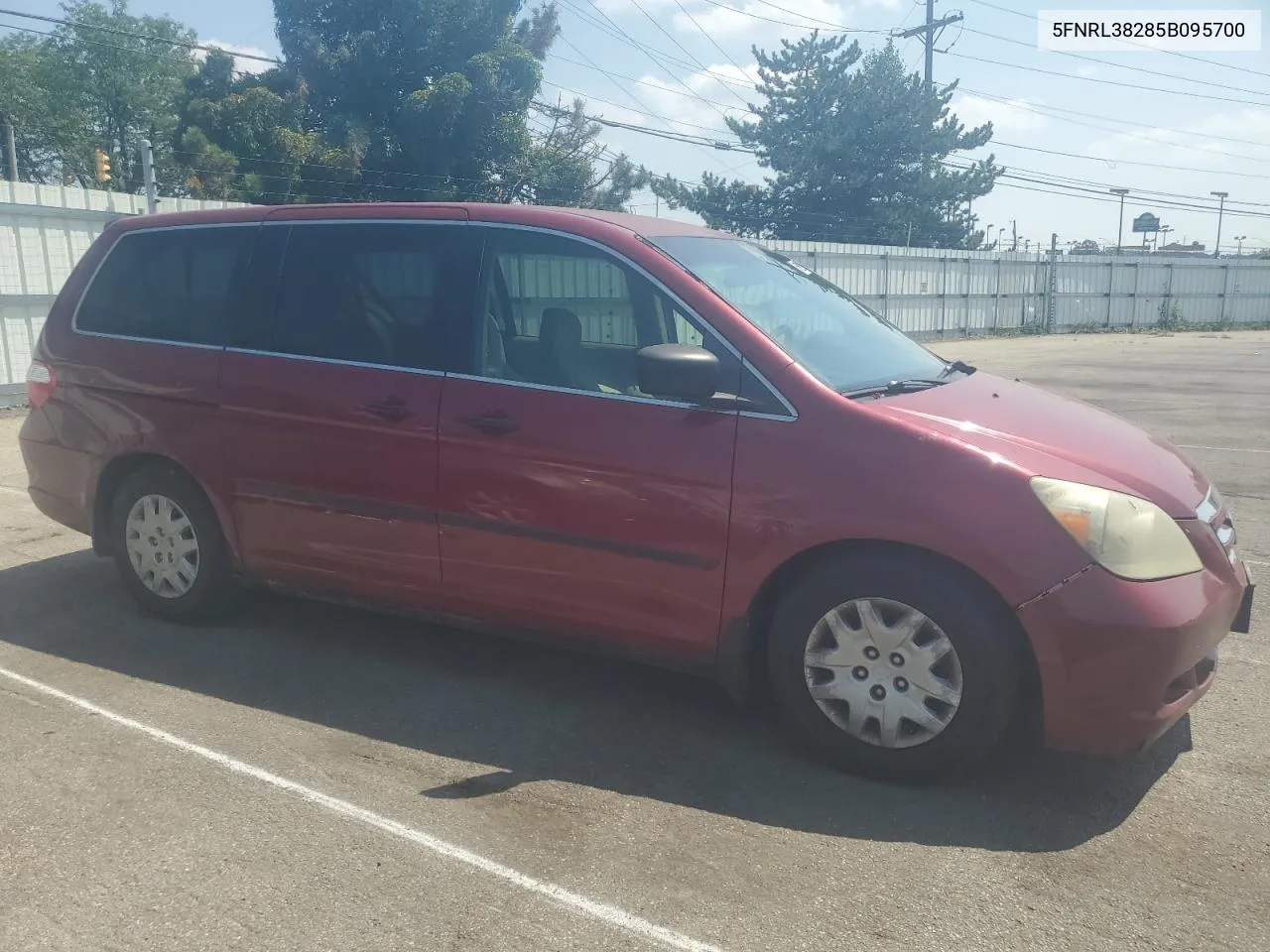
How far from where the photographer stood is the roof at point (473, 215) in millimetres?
4160

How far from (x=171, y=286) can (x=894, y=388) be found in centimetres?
332

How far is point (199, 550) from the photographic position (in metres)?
4.84

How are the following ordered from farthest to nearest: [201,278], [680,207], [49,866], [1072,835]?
[680,207] < [201,278] < [1072,835] < [49,866]

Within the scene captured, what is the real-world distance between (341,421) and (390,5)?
29441 millimetres

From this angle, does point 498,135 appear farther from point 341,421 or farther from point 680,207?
point 341,421

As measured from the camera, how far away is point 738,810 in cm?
332

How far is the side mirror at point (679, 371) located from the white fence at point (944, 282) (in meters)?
9.23

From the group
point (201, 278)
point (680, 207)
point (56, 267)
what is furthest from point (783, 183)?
point (201, 278)

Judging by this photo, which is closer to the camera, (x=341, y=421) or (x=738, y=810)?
(x=738, y=810)

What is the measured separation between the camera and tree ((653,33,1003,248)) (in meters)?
38.6

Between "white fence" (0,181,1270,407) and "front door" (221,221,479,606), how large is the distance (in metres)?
7.67

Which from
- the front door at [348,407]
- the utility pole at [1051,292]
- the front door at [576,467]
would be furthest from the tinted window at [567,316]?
the utility pole at [1051,292]

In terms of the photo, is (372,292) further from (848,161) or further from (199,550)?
(848,161)

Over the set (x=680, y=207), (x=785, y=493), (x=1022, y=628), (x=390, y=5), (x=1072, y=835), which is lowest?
(x=1072, y=835)
